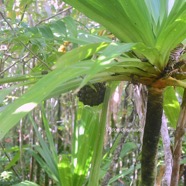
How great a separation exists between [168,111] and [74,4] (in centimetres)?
50

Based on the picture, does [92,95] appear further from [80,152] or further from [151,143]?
[151,143]

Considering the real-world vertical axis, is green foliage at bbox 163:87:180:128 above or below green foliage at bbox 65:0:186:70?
below

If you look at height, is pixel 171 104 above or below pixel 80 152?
above

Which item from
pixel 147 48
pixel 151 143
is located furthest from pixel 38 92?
pixel 151 143

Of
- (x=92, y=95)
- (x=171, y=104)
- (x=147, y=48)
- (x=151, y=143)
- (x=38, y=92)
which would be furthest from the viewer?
(x=92, y=95)

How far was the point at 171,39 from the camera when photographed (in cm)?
64

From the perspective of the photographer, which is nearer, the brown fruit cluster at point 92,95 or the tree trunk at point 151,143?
the tree trunk at point 151,143

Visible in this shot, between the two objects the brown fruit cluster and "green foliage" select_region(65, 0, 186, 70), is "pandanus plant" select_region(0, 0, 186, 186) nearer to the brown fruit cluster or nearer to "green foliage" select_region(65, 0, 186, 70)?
"green foliage" select_region(65, 0, 186, 70)

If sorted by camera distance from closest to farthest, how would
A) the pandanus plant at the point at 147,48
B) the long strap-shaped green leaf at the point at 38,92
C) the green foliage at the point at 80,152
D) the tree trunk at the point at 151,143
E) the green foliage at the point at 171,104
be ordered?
the long strap-shaped green leaf at the point at 38,92 → the pandanus plant at the point at 147,48 → the tree trunk at the point at 151,143 → the green foliage at the point at 171,104 → the green foliage at the point at 80,152

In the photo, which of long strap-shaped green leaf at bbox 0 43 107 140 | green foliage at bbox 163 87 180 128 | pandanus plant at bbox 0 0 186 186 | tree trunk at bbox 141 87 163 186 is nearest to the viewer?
long strap-shaped green leaf at bbox 0 43 107 140

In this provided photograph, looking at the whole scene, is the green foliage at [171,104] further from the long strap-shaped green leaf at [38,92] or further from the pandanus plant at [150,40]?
the long strap-shaped green leaf at [38,92]

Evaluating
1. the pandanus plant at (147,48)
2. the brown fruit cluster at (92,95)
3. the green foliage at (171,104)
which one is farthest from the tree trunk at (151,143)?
the brown fruit cluster at (92,95)

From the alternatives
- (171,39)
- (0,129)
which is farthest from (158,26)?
(0,129)

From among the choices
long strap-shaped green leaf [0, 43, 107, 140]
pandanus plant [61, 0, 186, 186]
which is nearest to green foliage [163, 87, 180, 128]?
pandanus plant [61, 0, 186, 186]
